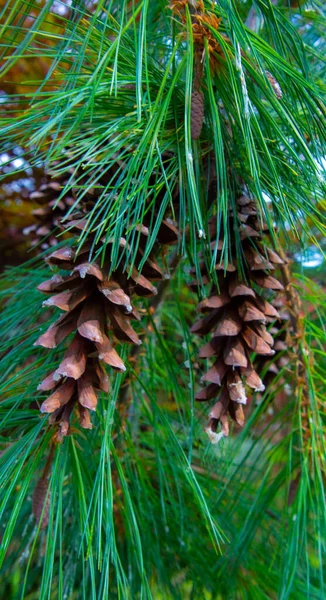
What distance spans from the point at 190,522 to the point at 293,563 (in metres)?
0.21

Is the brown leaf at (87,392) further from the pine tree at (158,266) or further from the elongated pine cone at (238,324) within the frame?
the elongated pine cone at (238,324)

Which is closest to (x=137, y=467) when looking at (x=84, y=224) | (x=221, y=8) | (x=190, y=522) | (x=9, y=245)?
(x=190, y=522)

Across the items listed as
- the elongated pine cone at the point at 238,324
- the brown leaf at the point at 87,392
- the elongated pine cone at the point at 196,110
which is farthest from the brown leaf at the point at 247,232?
the brown leaf at the point at 87,392

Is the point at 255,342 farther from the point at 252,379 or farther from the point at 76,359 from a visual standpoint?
the point at 76,359

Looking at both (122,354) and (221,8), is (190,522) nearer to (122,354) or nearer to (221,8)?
(122,354)

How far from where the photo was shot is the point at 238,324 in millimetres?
550

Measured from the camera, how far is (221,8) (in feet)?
1.50

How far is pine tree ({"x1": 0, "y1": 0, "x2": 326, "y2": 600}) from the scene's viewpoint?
1.46ft

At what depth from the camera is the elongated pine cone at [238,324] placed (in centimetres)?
53

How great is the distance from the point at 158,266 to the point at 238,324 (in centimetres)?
10

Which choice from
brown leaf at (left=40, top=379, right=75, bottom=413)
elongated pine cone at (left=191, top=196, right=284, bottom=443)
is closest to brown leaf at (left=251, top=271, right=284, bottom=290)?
elongated pine cone at (left=191, top=196, right=284, bottom=443)

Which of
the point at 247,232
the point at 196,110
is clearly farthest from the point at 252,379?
the point at 196,110

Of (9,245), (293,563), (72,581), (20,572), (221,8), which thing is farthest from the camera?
(9,245)

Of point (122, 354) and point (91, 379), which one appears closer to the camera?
point (91, 379)
